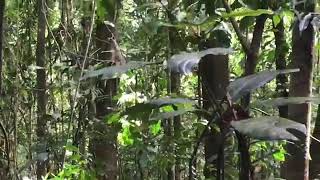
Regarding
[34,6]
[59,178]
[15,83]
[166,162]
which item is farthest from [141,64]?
[34,6]

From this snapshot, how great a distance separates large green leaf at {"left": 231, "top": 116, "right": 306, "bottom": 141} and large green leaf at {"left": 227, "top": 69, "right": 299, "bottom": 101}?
2.6 inches

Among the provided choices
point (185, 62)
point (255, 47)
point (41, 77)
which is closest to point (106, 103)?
point (41, 77)

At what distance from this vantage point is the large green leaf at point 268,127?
759 mm

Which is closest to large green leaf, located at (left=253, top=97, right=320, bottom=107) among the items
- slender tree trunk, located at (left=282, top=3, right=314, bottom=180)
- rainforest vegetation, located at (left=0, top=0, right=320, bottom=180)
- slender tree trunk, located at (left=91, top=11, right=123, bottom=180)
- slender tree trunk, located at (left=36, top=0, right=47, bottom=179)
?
rainforest vegetation, located at (left=0, top=0, right=320, bottom=180)

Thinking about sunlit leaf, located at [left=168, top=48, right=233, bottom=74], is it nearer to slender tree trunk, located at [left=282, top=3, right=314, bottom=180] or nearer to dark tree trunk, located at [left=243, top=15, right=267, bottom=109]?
dark tree trunk, located at [left=243, top=15, right=267, bottom=109]

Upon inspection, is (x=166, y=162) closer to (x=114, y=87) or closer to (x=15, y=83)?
A: (x=114, y=87)

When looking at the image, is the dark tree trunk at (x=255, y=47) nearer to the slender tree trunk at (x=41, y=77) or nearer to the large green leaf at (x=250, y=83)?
the large green leaf at (x=250, y=83)

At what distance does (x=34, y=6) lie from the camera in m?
3.86

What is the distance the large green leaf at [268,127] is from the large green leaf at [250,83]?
0.07 m

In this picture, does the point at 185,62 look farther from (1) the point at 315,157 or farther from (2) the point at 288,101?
(1) the point at 315,157

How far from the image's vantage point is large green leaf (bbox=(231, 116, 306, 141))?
2.49ft

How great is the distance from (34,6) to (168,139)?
2149mm

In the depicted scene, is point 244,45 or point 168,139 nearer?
point 244,45

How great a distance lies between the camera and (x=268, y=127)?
791 mm
